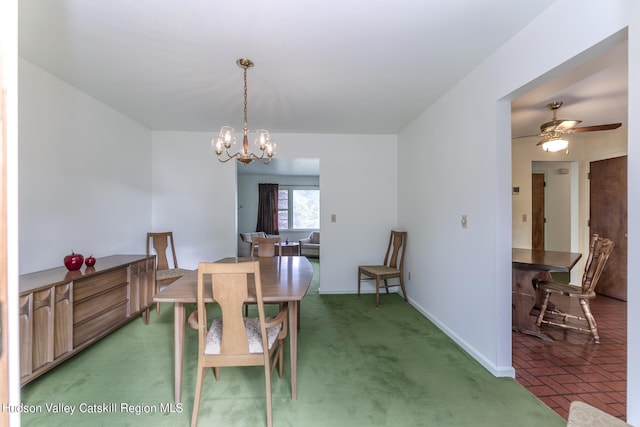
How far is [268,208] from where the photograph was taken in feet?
Result: 25.9

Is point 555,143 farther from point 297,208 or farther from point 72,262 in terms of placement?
point 297,208

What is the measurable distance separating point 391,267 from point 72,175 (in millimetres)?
3800

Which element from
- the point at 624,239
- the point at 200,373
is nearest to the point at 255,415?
the point at 200,373

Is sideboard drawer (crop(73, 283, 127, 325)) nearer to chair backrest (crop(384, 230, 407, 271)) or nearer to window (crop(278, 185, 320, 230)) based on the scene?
chair backrest (crop(384, 230, 407, 271))

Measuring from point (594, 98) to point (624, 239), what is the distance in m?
2.24

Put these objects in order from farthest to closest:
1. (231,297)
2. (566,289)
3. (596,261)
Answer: (566,289) → (596,261) → (231,297)

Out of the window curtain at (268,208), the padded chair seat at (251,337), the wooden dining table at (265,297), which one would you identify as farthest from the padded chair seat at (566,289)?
the window curtain at (268,208)

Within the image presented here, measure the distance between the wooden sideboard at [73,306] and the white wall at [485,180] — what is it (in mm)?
3163

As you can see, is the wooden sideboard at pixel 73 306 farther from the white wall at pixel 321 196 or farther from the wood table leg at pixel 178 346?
the white wall at pixel 321 196

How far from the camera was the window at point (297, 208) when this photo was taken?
8.17 m

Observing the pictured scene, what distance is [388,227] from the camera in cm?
438

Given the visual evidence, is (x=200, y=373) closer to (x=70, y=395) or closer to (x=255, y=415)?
(x=255, y=415)

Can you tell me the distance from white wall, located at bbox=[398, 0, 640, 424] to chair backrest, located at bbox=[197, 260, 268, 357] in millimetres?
1724

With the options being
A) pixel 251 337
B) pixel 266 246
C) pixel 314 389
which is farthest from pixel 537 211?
pixel 251 337
